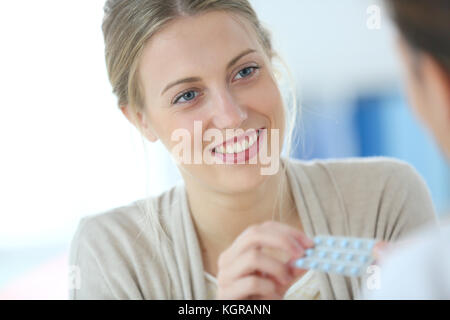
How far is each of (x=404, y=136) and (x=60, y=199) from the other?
1189 mm

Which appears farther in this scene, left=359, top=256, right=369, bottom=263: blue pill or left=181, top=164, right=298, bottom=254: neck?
left=181, top=164, right=298, bottom=254: neck

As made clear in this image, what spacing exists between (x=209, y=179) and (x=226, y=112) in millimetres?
127

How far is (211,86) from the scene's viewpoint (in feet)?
2.48

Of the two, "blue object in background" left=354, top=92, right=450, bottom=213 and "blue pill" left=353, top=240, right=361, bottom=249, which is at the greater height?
"blue object in background" left=354, top=92, right=450, bottom=213

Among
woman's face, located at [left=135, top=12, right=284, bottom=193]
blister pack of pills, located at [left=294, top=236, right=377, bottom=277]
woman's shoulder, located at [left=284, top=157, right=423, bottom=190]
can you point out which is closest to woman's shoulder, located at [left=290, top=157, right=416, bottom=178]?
woman's shoulder, located at [left=284, top=157, right=423, bottom=190]

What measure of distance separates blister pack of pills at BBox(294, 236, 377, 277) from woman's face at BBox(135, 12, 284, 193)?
0.81 feet

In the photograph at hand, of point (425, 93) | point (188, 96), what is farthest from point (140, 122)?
point (425, 93)

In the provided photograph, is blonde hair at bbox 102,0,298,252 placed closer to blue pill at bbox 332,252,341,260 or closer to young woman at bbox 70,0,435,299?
young woman at bbox 70,0,435,299

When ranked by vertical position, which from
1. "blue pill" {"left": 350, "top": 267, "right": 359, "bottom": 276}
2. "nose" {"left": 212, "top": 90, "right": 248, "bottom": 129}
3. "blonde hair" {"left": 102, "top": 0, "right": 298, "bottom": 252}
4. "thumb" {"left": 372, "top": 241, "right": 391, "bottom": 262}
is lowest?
"blue pill" {"left": 350, "top": 267, "right": 359, "bottom": 276}

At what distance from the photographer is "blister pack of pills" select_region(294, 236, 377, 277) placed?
546 mm

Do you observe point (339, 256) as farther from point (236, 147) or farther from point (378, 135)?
point (378, 135)

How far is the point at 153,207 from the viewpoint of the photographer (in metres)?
0.87
